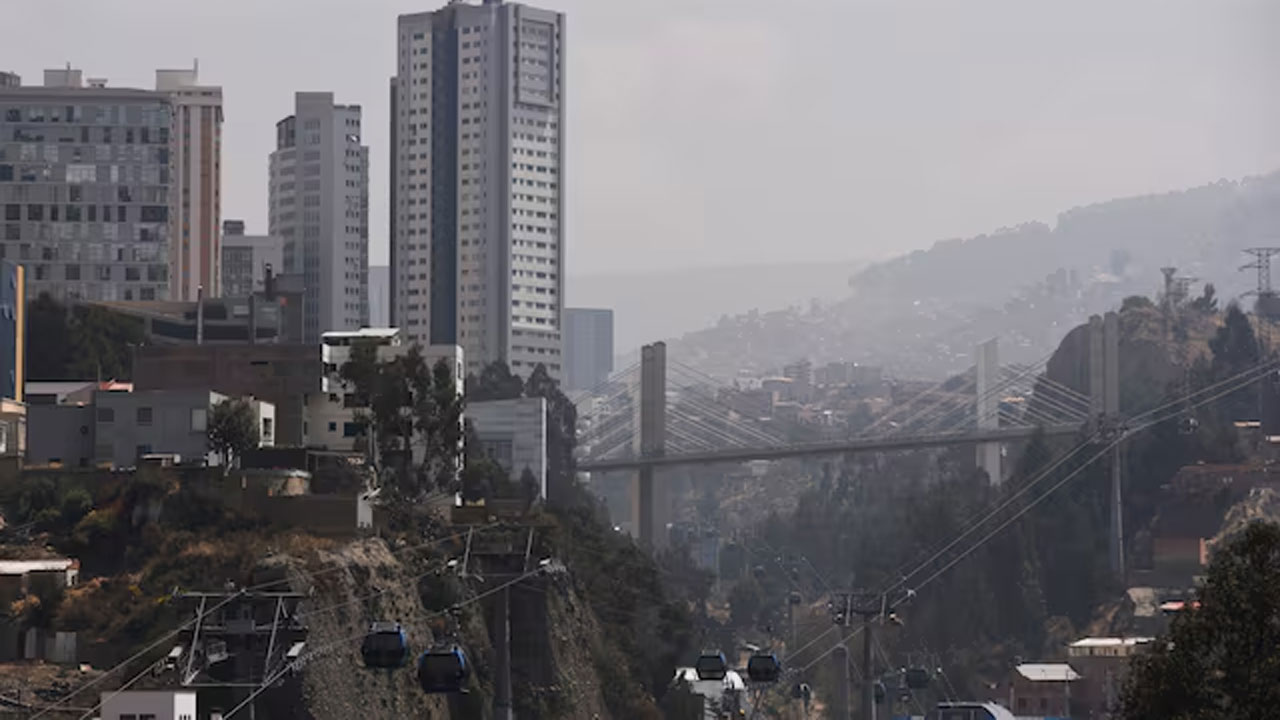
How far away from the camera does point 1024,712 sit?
13750cm

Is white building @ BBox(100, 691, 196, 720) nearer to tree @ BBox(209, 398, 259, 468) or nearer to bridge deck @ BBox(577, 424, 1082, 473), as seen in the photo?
tree @ BBox(209, 398, 259, 468)

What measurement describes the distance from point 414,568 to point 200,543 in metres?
8.45

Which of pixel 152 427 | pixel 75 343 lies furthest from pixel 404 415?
pixel 75 343

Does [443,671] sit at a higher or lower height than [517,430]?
lower

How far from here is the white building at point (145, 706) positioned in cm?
6025

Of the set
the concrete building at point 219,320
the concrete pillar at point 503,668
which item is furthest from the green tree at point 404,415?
the concrete building at point 219,320

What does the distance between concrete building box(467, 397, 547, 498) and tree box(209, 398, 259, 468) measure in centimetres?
7005

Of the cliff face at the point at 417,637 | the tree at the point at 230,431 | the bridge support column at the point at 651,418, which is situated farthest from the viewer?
the bridge support column at the point at 651,418

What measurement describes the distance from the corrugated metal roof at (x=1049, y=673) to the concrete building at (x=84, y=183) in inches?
2480

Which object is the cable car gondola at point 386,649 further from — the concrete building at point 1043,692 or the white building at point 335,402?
the concrete building at point 1043,692

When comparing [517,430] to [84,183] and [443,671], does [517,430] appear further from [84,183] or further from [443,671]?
[443,671]

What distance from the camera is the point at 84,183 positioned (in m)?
178

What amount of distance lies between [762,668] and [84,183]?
11563cm

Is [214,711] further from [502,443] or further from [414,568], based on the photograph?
[502,443]
